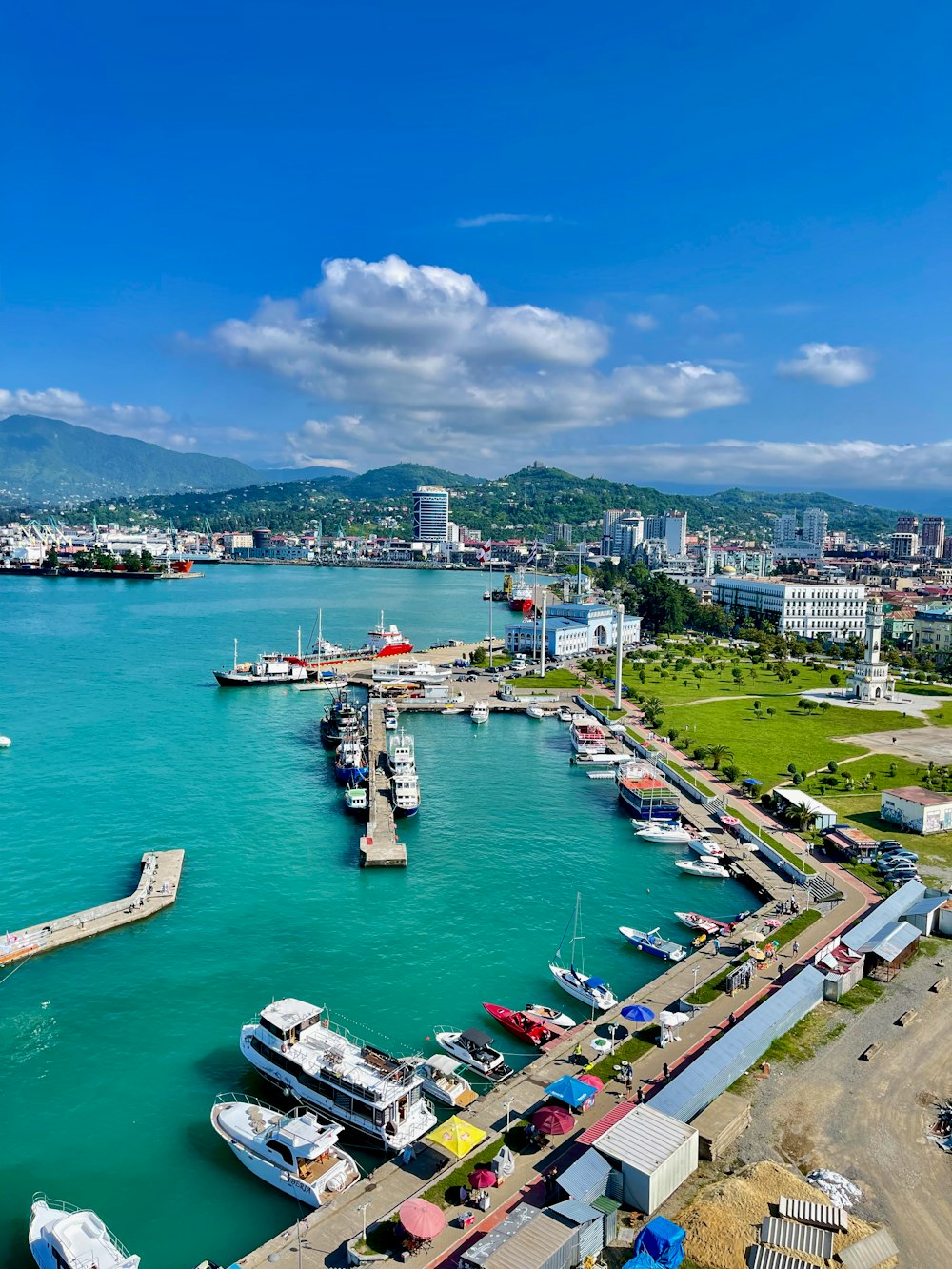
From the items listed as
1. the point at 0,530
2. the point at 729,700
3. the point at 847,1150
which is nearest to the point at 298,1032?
the point at 847,1150

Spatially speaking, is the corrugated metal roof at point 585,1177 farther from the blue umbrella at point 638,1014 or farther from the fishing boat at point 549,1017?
the fishing boat at point 549,1017

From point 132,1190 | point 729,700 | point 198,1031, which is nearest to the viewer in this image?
point 132,1190

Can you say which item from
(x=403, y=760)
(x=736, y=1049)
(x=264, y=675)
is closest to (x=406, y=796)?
(x=403, y=760)

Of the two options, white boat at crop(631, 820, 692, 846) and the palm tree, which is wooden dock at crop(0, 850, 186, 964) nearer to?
white boat at crop(631, 820, 692, 846)

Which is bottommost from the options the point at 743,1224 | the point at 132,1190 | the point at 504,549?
the point at 132,1190

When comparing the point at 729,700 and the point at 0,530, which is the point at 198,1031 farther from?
the point at 0,530

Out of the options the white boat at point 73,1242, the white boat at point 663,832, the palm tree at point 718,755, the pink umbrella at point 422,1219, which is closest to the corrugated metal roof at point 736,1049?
the pink umbrella at point 422,1219
